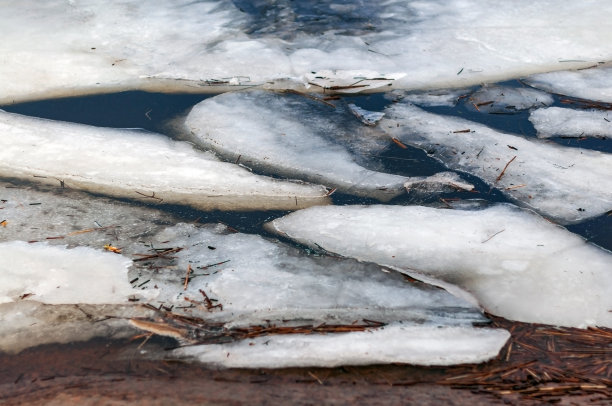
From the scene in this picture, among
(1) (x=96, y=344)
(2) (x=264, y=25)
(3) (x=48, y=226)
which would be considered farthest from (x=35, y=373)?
(2) (x=264, y=25)

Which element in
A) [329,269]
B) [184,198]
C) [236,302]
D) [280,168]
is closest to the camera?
[236,302]

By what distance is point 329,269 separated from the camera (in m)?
2.97

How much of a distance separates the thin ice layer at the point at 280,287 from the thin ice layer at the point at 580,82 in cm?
228

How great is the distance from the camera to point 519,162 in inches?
147

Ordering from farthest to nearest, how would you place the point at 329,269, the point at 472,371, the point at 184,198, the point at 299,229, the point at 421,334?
the point at 184,198 → the point at 299,229 → the point at 329,269 → the point at 421,334 → the point at 472,371

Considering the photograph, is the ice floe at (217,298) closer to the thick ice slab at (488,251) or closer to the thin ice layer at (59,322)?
the thin ice layer at (59,322)

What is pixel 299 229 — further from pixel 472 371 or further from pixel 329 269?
pixel 472 371

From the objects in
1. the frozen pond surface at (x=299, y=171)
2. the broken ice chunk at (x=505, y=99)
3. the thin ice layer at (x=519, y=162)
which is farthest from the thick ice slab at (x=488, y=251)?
the broken ice chunk at (x=505, y=99)

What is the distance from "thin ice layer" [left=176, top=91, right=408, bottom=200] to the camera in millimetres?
3705

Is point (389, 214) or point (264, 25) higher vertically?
point (264, 25)

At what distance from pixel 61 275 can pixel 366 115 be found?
2.11m

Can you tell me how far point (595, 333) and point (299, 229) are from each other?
1.38 meters

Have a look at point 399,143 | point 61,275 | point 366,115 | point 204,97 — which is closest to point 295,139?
point 366,115

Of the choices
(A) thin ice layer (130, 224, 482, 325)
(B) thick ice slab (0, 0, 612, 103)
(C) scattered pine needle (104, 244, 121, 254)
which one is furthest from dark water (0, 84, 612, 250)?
(C) scattered pine needle (104, 244, 121, 254)
